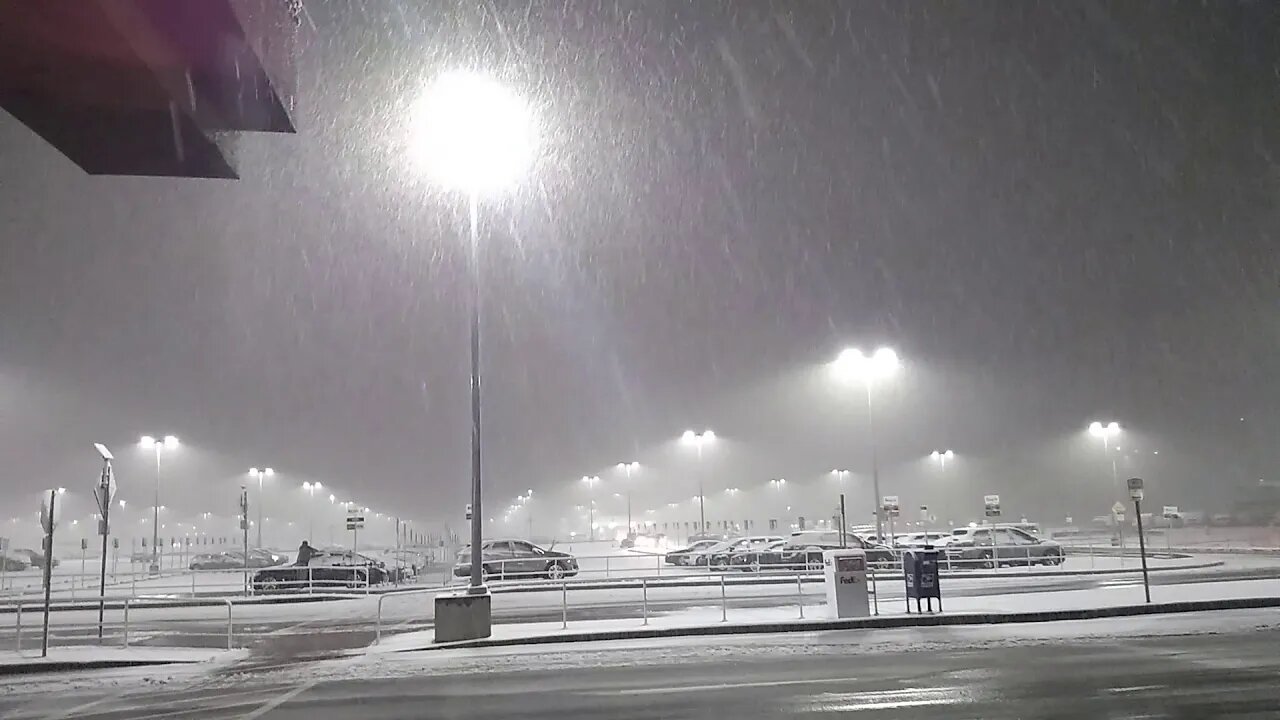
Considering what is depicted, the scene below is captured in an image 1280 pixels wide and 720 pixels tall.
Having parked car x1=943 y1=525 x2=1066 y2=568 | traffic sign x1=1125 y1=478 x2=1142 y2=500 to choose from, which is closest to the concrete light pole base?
traffic sign x1=1125 y1=478 x2=1142 y2=500

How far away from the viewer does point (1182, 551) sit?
4606 cm

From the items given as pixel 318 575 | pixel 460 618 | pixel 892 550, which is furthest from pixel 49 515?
pixel 892 550

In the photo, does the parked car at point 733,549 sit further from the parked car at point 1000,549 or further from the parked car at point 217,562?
the parked car at point 217,562

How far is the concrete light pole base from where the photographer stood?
16.8 m

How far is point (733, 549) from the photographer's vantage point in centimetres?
4641

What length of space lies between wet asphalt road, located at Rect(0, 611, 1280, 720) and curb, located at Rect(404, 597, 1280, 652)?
2.76 ft

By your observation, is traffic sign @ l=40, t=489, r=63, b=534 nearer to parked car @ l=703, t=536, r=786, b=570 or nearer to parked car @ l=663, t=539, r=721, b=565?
parked car @ l=703, t=536, r=786, b=570

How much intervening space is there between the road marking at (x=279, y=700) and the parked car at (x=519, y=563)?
23.6m

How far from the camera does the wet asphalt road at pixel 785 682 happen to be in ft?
31.7

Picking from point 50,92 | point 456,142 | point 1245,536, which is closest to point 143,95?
point 50,92

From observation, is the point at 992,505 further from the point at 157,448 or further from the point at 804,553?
the point at 157,448

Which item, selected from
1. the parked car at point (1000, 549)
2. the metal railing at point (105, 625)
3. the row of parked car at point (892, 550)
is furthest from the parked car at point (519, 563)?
the parked car at point (1000, 549)

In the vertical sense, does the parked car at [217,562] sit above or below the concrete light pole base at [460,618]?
below

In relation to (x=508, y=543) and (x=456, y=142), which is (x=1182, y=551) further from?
(x=456, y=142)
